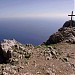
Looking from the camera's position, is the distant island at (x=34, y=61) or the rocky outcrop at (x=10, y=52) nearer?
the distant island at (x=34, y=61)

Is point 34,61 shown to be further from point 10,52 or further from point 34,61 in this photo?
point 10,52

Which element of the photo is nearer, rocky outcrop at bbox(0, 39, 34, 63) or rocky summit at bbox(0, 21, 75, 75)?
rocky summit at bbox(0, 21, 75, 75)

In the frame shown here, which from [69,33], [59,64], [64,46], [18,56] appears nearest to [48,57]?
[59,64]

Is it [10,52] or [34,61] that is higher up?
[10,52]

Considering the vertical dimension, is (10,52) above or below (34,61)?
above

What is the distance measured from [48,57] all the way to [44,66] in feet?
7.28

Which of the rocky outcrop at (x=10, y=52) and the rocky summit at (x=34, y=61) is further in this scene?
the rocky outcrop at (x=10, y=52)

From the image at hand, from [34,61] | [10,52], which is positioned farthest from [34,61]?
[10,52]

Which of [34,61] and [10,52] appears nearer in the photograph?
[34,61]

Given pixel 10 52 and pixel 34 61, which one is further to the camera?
pixel 10 52

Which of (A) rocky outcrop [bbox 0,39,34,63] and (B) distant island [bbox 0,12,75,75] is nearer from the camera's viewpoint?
(B) distant island [bbox 0,12,75,75]

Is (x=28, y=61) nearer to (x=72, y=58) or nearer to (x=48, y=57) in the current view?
(x=48, y=57)

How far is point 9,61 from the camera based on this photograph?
20125 mm

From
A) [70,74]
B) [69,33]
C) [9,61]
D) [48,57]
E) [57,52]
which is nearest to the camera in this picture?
[70,74]
